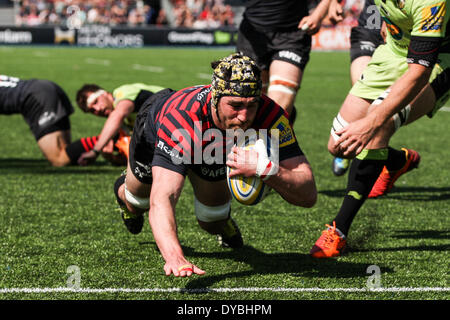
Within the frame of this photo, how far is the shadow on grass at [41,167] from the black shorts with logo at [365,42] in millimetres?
3095

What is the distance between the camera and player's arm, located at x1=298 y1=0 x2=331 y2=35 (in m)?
6.15

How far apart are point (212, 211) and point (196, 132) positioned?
3.02ft

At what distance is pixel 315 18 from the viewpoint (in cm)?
622

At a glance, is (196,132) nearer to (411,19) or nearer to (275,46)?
(411,19)

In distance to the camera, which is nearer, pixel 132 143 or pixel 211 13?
pixel 132 143

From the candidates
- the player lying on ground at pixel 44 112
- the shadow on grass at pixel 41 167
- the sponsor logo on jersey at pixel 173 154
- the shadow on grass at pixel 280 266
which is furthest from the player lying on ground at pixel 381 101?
the player lying on ground at pixel 44 112

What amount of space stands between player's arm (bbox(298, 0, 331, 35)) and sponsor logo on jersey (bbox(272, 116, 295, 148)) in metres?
2.36

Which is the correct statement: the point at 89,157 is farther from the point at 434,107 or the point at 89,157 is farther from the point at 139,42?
the point at 139,42

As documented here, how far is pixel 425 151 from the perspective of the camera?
9.25 m

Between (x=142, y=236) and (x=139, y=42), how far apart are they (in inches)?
1207

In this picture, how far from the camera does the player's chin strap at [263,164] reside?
3.72 metres

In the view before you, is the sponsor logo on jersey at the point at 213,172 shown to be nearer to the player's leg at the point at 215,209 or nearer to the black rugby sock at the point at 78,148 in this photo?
the player's leg at the point at 215,209

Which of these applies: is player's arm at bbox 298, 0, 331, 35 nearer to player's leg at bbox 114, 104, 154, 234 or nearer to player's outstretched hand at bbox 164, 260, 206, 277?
Result: player's leg at bbox 114, 104, 154, 234

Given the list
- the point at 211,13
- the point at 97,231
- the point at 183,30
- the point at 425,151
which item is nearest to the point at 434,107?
the point at 97,231
